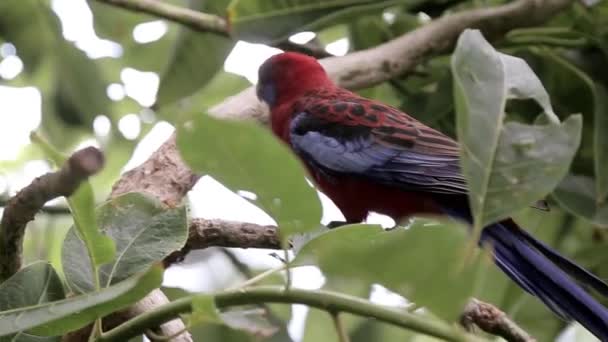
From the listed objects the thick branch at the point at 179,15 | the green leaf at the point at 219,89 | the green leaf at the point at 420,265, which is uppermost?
the green leaf at the point at 420,265

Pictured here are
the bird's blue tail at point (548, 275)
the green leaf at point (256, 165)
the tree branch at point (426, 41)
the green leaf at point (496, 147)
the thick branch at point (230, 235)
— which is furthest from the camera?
the tree branch at point (426, 41)

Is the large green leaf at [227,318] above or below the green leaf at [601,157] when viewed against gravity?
above

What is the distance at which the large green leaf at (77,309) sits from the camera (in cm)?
80

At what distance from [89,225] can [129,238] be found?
0.11 meters

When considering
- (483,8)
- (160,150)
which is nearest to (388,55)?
(483,8)

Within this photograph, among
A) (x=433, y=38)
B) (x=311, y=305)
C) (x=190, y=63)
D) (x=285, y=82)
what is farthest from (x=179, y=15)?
(x=311, y=305)

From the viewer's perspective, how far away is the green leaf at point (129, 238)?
921mm

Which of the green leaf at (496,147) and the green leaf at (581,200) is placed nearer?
the green leaf at (496,147)

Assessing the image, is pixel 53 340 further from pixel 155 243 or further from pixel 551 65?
pixel 551 65

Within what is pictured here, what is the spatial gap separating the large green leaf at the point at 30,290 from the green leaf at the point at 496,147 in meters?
0.44

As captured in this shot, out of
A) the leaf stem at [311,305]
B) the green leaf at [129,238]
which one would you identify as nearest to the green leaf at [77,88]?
the green leaf at [129,238]

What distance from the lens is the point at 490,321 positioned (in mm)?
1175

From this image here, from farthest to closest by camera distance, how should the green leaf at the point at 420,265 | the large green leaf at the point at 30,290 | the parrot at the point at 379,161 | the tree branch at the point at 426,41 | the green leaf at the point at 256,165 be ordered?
the tree branch at the point at 426,41 < the parrot at the point at 379,161 < the large green leaf at the point at 30,290 < the green leaf at the point at 256,165 < the green leaf at the point at 420,265

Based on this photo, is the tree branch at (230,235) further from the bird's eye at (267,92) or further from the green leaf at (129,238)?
the bird's eye at (267,92)
